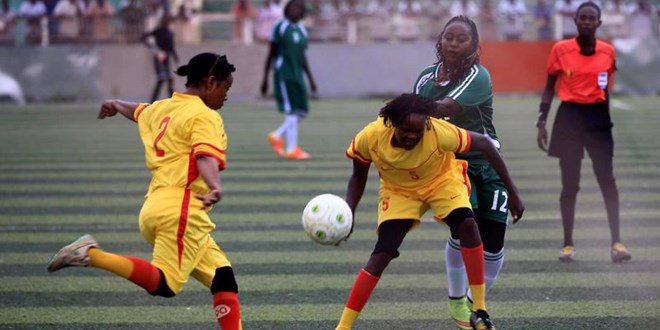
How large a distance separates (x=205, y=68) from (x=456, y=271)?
2011 millimetres

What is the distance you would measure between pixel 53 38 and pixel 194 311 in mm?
22817

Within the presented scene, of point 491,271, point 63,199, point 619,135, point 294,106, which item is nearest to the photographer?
point 491,271

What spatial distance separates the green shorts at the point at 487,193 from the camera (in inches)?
281

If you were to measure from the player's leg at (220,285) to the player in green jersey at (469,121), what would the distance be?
1.42 meters

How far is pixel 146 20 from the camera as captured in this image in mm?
30156

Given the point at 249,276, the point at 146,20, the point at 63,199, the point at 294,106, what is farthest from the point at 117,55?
the point at 249,276

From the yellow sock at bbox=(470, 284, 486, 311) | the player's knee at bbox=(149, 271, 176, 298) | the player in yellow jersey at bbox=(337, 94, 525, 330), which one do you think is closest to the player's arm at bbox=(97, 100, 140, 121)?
the player's knee at bbox=(149, 271, 176, 298)

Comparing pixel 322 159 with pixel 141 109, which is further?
pixel 322 159

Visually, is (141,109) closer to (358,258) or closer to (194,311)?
(194,311)

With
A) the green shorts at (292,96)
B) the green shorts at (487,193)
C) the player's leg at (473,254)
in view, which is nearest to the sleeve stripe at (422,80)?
the green shorts at (487,193)

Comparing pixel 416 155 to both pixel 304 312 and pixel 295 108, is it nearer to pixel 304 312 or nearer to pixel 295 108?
pixel 304 312

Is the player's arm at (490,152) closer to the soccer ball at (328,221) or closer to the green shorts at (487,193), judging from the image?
the green shorts at (487,193)

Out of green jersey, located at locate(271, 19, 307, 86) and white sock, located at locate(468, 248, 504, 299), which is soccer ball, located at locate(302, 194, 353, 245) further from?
green jersey, located at locate(271, 19, 307, 86)

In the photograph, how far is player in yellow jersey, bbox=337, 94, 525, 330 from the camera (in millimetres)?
6531
